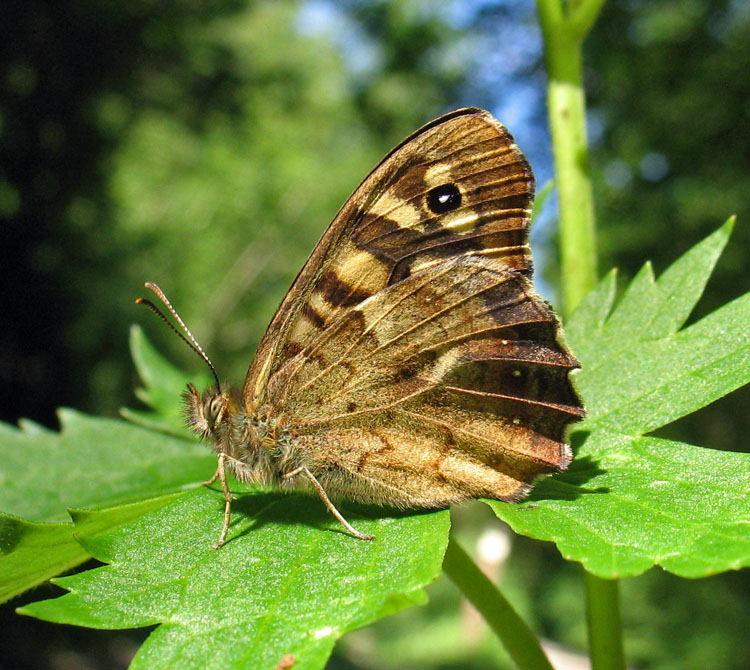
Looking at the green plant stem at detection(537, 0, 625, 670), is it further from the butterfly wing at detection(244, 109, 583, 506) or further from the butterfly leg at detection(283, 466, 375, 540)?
the butterfly leg at detection(283, 466, 375, 540)

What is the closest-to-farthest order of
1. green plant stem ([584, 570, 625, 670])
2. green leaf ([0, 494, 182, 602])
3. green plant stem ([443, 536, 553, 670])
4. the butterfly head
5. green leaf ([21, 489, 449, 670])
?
green leaf ([21, 489, 449, 670]) → green leaf ([0, 494, 182, 602]) → green plant stem ([443, 536, 553, 670]) → green plant stem ([584, 570, 625, 670]) → the butterfly head

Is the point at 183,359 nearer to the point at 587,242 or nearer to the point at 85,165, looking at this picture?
the point at 85,165

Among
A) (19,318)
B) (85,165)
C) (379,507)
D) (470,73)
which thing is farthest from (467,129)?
(470,73)

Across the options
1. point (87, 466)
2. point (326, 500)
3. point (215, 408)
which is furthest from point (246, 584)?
point (87, 466)

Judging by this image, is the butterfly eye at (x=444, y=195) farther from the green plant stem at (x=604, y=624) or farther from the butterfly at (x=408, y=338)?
the green plant stem at (x=604, y=624)

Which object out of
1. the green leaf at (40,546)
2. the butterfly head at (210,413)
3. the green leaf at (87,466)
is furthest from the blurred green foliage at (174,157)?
the green leaf at (40,546)

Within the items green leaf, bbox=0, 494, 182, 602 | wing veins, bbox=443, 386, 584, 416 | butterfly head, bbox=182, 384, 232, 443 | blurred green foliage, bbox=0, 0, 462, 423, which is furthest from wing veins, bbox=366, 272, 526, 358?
blurred green foliage, bbox=0, 0, 462, 423

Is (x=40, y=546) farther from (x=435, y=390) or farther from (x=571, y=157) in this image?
(x=571, y=157)
